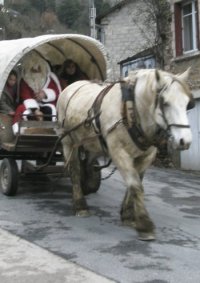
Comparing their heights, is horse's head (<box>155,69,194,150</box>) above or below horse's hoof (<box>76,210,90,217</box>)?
above

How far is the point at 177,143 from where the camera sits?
6500mm

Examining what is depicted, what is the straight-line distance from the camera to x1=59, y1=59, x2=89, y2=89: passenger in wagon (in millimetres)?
11180

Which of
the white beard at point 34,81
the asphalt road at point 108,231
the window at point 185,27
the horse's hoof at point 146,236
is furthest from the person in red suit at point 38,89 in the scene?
the window at point 185,27

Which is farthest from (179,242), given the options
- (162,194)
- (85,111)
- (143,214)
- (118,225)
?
(162,194)

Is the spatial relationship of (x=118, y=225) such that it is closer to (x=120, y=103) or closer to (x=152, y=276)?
(x=120, y=103)

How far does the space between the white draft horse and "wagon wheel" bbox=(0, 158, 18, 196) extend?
1.69 meters

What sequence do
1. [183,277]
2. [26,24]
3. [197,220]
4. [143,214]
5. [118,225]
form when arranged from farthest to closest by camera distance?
[26,24]
[197,220]
[118,225]
[143,214]
[183,277]

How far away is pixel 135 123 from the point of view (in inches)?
282

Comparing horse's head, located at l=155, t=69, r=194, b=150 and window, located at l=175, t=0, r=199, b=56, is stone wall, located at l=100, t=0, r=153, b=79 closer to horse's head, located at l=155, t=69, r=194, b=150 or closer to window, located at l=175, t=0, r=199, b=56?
window, located at l=175, t=0, r=199, b=56

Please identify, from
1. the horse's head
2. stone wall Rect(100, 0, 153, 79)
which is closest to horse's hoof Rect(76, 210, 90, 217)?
the horse's head

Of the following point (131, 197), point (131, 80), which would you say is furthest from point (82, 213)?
point (131, 80)

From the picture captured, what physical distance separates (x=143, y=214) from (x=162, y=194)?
413 cm

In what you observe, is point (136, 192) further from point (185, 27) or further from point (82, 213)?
point (185, 27)

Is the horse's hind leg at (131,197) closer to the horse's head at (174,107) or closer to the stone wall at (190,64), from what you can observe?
the horse's head at (174,107)
